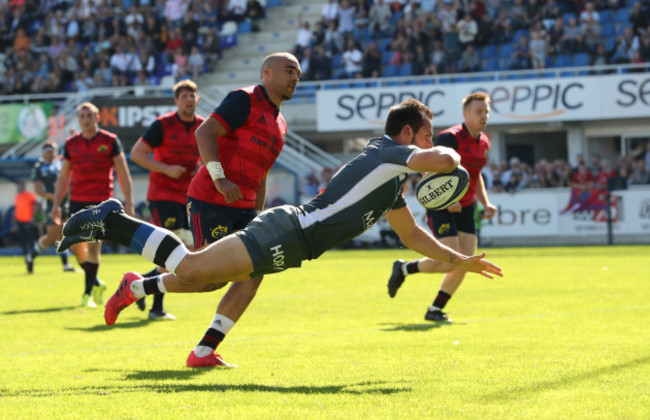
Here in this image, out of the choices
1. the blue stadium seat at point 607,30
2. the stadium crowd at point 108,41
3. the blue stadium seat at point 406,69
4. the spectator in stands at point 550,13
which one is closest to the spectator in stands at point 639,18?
the blue stadium seat at point 607,30

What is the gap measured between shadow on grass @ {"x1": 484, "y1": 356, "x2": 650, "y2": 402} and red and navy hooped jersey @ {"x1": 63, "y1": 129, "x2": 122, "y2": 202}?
6.85 metres

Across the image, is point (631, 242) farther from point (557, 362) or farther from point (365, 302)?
point (557, 362)

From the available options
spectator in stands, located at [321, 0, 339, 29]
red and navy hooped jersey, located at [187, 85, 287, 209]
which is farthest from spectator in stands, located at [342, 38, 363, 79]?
red and navy hooped jersey, located at [187, 85, 287, 209]

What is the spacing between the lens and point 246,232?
19.7 ft

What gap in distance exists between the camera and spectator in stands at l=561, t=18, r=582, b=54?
2893cm

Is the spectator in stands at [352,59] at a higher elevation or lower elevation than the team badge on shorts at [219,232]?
higher

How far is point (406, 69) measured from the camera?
30.8 metres

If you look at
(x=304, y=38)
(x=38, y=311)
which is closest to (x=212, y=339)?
(x=38, y=311)

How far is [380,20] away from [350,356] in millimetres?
26328

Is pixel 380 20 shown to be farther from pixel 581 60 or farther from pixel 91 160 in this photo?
pixel 91 160

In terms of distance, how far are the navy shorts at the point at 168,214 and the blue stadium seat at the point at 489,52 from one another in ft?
70.2

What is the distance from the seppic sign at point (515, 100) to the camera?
28.0 meters

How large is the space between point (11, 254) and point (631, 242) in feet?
59.1

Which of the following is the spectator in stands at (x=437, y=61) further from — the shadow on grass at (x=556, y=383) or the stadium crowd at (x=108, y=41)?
the shadow on grass at (x=556, y=383)
